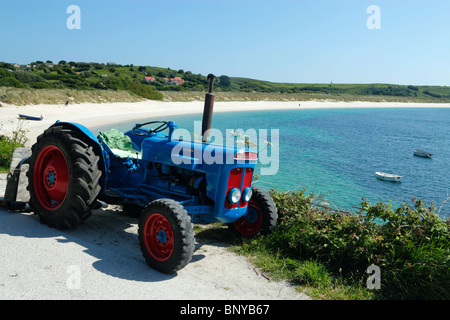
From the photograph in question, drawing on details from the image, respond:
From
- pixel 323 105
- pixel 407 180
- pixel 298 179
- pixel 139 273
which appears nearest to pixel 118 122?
pixel 298 179

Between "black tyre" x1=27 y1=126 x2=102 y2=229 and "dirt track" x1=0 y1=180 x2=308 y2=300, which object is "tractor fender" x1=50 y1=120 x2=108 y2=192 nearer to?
"black tyre" x1=27 y1=126 x2=102 y2=229

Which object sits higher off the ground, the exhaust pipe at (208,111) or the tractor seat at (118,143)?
the exhaust pipe at (208,111)

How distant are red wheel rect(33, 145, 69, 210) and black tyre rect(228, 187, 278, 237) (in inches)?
100

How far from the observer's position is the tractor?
157 inches

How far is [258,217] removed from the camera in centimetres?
502

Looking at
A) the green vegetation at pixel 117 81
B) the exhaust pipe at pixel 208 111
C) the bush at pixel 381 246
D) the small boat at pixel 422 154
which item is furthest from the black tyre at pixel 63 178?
the small boat at pixel 422 154

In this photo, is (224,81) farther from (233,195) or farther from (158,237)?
(158,237)

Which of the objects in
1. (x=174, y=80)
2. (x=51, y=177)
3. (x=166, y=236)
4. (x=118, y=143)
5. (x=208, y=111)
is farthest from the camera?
(x=174, y=80)

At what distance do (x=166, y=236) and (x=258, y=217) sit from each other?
1.58m

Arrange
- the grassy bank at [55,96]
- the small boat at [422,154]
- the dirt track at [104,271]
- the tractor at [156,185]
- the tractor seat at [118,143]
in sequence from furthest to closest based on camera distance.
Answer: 1. the grassy bank at [55,96]
2. the small boat at [422,154]
3. the tractor seat at [118,143]
4. the tractor at [156,185]
5. the dirt track at [104,271]

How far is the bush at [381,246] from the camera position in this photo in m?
3.69

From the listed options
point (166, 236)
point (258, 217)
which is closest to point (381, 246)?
point (258, 217)

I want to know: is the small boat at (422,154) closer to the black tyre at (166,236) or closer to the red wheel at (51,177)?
the black tyre at (166,236)
